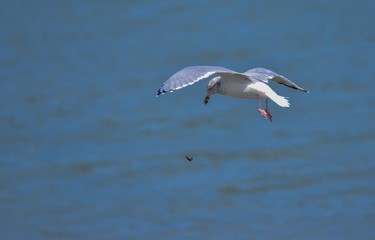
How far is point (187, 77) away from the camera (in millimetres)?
6707

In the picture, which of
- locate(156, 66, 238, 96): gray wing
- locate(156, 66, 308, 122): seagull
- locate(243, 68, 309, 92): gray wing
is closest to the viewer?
locate(156, 66, 238, 96): gray wing

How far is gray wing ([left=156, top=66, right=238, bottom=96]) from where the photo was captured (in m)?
6.55

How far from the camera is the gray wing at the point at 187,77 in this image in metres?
6.55

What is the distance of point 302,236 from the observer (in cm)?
1074

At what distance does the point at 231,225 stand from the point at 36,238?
2625 mm

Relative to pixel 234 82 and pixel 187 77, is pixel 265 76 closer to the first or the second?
pixel 234 82

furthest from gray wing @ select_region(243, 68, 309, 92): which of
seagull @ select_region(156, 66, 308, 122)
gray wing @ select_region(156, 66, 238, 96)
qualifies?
gray wing @ select_region(156, 66, 238, 96)

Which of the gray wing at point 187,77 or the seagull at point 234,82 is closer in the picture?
the gray wing at point 187,77

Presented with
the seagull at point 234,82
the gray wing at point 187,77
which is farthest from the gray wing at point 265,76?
the gray wing at point 187,77

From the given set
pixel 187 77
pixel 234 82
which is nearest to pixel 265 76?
pixel 234 82

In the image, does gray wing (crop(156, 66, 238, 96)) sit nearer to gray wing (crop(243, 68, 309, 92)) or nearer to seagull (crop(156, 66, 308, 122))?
seagull (crop(156, 66, 308, 122))

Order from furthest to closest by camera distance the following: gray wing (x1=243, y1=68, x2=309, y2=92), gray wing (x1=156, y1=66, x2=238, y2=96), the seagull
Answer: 1. gray wing (x1=243, y1=68, x2=309, y2=92)
2. the seagull
3. gray wing (x1=156, y1=66, x2=238, y2=96)

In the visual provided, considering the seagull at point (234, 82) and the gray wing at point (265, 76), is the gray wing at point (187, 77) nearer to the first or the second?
the seagull at point (234, 82)

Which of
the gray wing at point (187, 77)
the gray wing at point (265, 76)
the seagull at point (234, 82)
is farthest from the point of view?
the gray wing at point (265, 76)
